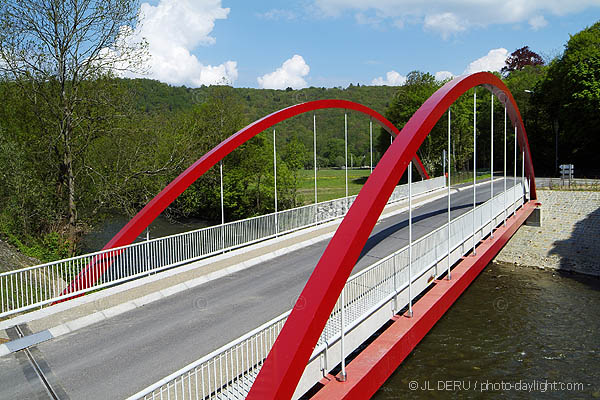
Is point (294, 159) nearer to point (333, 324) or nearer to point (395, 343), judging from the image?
point (395, 343)

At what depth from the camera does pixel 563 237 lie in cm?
2314

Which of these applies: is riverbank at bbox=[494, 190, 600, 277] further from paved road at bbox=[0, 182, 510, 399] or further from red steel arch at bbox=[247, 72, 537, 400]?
red steel arch at bbox=[247, 72, 537, 400]

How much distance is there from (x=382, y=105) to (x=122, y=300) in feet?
300

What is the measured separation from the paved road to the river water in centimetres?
336

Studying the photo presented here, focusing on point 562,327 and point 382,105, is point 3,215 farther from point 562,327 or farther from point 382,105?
point 382,105

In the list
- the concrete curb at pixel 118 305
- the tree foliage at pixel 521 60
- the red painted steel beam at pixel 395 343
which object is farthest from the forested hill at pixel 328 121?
the red painted steel beam at pixel 395 343

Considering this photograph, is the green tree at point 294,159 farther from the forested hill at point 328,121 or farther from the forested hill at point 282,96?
the forested hill at point 328,121

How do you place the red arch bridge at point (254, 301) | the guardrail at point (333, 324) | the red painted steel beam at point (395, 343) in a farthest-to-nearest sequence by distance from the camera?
the red painted steel beam at point (395, 343) < the red arch bridge at point (254, 301) < the guardrail at point (333, 324)

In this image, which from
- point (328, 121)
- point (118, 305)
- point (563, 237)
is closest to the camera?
point (118, 305)

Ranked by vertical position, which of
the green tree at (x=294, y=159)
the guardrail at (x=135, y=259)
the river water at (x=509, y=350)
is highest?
the green tree at (x=294, y=159)

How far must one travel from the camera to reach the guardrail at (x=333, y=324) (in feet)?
18.3

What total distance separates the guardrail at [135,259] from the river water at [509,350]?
6195mm

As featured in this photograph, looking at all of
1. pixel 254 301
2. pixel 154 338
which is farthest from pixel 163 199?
pixel 154 338

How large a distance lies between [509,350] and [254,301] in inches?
312
